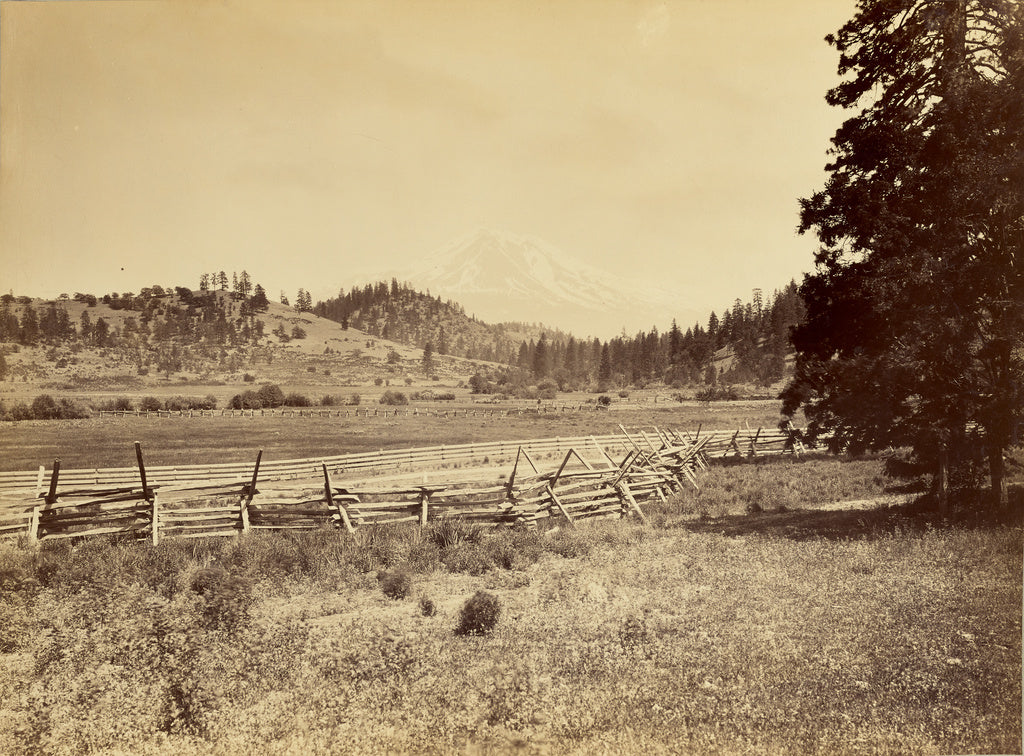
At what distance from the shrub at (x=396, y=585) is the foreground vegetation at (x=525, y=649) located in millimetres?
40

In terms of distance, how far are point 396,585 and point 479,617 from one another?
229 centimetres

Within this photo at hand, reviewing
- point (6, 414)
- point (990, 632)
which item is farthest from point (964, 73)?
point (6, 414)

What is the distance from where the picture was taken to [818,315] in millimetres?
11734

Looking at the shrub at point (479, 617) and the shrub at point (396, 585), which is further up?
the shrub at point (479, 617)

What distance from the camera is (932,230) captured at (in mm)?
9750

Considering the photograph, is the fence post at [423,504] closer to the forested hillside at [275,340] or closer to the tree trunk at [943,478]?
the tree trunk at [943,478]

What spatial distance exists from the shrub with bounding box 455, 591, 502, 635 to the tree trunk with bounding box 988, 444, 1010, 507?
9.28 meters

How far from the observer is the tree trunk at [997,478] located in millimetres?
9945

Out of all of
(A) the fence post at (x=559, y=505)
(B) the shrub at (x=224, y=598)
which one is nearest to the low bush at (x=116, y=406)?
(A) the fence post at (x=559, y=505)

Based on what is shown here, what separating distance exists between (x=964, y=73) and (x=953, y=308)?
382 cm

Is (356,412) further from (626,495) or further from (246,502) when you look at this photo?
(246,502)

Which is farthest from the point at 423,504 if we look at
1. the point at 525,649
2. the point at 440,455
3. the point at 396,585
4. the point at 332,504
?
the point at 440,455

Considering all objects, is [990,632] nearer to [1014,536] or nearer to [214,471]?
[1014,536]

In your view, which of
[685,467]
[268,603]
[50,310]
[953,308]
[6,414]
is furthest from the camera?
[50,310]
